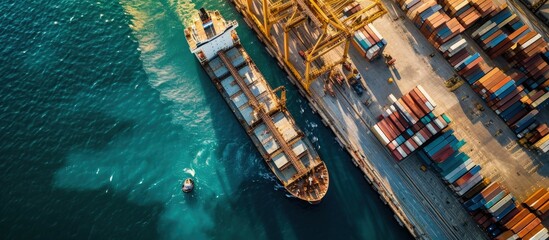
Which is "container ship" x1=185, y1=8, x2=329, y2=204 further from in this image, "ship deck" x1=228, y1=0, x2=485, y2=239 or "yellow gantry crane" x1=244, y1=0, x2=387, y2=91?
"ship deck" x1=228, y1=0, x2=485, y2=239

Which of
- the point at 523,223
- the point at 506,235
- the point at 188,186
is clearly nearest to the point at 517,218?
the point at 523,223

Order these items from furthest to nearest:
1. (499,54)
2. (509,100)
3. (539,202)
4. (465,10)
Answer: (465,10) < (499,54) < (509,100) < (539,202)

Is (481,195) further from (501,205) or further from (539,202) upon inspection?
(539,202)

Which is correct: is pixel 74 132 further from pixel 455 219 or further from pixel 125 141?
pixel 455 219

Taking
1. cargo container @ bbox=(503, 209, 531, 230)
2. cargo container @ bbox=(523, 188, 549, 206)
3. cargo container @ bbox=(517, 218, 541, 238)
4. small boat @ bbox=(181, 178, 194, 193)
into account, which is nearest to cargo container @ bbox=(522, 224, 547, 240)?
cargo container @ bbox=(517, 218, 541, 238)

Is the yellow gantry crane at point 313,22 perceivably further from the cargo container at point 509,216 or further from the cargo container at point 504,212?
the cargo container at point 509,216

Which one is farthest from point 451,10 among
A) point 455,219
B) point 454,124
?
point 455,219

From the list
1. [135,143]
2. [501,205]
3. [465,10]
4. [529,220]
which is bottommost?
[529,220]

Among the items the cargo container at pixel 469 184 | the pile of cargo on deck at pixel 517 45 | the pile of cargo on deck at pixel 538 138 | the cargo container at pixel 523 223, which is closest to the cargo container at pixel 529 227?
the cargo container at pixel 523 223
